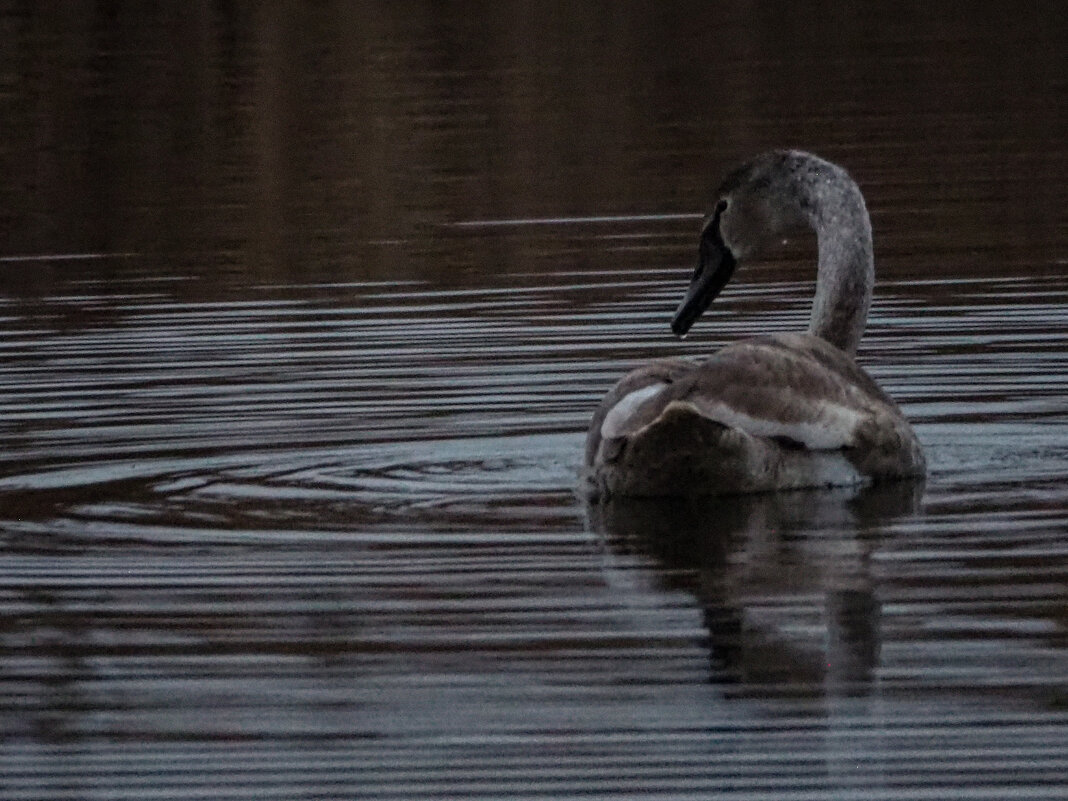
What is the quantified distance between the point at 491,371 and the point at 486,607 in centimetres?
486

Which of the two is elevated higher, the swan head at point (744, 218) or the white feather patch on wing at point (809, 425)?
the swan head at point (744, 218)

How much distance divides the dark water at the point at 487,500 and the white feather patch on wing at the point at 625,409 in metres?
0.31

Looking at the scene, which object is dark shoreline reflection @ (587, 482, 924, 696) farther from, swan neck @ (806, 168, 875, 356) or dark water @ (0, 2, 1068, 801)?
swan neck @ (806, 168, 875, 356)

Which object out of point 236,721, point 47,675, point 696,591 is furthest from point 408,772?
point 696,591

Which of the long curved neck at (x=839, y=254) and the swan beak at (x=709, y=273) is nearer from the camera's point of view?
the long curved neck at (x=839, y=254)

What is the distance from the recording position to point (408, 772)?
6.68m

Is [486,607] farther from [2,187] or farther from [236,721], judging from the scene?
[2,187]

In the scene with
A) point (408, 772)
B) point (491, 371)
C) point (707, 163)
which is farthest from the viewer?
point (707, 163)

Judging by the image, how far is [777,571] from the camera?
885 centimetres

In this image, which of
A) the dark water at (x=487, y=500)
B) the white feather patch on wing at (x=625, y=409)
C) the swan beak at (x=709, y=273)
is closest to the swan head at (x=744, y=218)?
the swan beak at (x=709, y=273)

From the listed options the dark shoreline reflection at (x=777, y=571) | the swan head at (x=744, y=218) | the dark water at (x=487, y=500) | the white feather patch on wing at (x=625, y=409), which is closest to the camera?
the dark water at (x=487, y=500)

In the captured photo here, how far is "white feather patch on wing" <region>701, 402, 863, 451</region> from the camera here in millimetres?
9742

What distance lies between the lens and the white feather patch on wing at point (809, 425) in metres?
9.74

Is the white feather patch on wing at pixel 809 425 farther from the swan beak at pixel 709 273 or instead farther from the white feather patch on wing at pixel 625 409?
the swan beak at pixel 709 273
